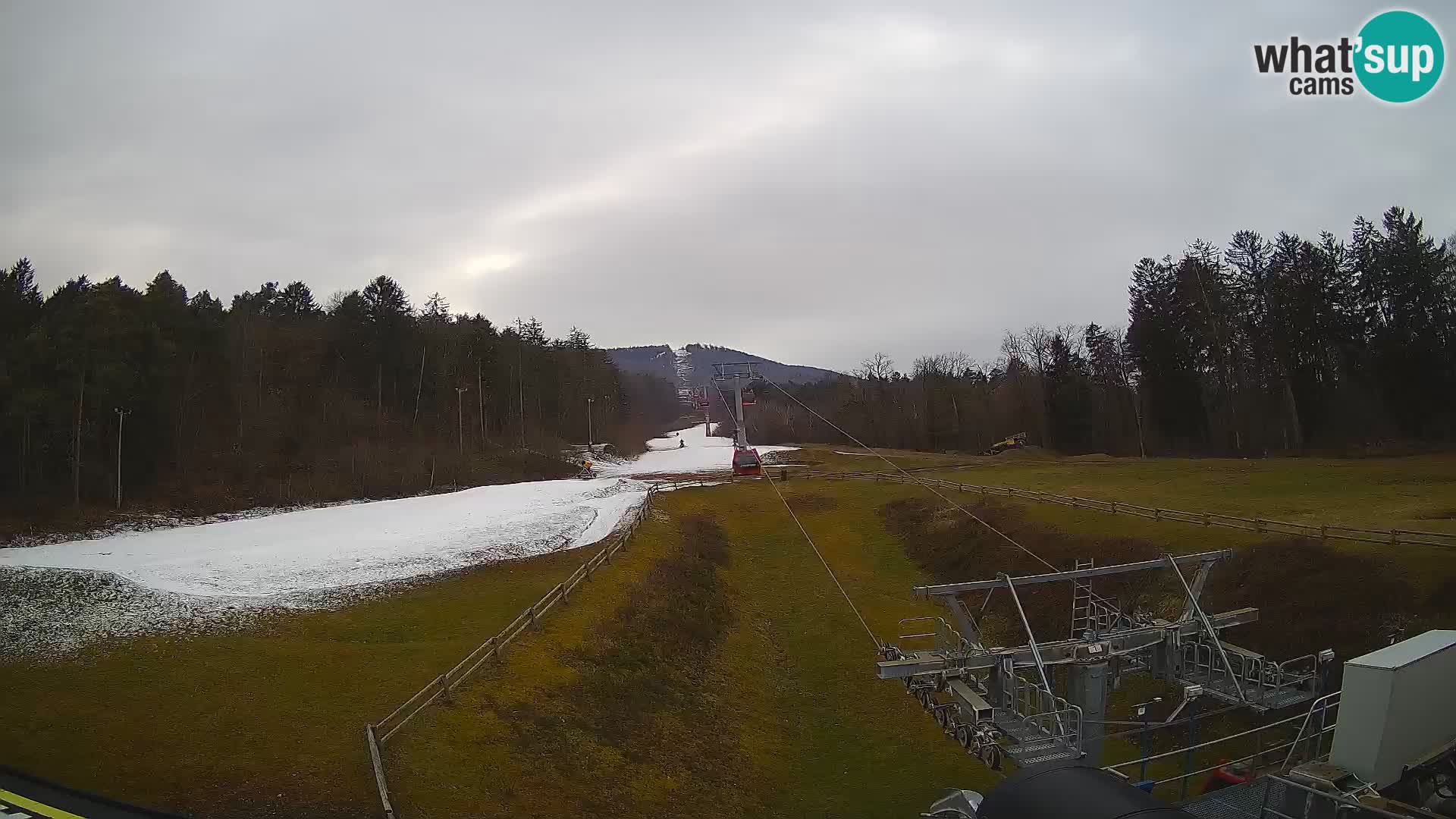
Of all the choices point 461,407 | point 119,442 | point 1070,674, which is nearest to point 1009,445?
point 461,407

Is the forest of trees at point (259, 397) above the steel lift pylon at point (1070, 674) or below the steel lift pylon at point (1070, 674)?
above

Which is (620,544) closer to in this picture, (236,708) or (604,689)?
(604,689)

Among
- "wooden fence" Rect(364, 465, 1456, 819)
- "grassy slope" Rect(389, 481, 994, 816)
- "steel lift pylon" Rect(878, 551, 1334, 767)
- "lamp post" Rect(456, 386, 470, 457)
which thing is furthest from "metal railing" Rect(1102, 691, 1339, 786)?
"lamp post" Rect(456, 386, 470, 457)

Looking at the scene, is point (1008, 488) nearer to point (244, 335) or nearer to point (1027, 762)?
point (1027, 762)

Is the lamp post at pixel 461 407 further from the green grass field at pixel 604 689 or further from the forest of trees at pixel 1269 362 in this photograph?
the forest of trees at pixel 1269 362

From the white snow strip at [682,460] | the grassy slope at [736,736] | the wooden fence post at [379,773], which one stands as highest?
the white snow strip at [682,460]

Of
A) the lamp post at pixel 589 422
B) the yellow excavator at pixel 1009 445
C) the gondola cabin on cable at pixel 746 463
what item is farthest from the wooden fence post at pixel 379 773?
the lamp post at pixel 589 422
